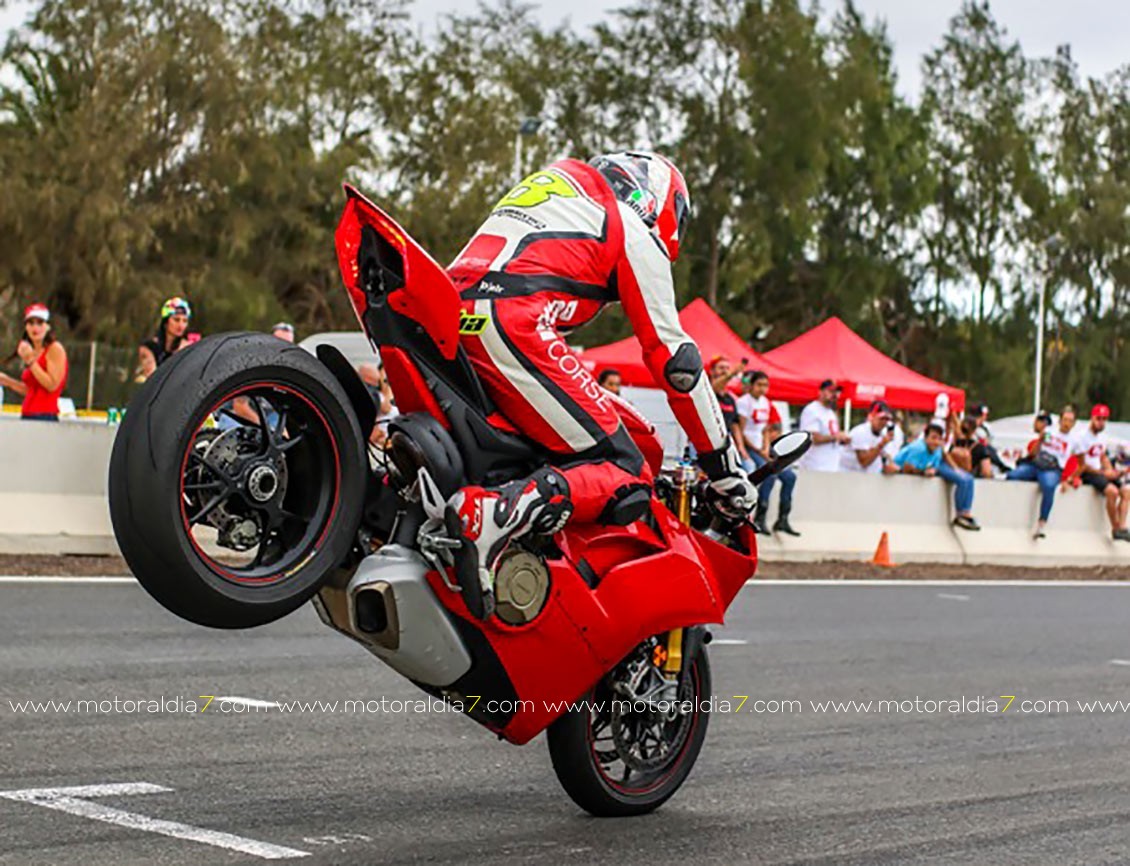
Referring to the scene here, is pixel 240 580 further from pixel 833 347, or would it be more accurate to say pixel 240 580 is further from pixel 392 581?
pixel 833 347

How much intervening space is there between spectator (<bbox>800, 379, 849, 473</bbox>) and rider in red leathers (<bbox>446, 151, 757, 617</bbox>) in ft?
43.0

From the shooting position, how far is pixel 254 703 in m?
8.08

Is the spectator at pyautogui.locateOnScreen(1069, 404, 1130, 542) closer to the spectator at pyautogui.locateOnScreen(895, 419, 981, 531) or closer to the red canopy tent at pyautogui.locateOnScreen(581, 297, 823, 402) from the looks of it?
the spectator at pyautogui.locateOnScreen(895, 419, 981, 531)

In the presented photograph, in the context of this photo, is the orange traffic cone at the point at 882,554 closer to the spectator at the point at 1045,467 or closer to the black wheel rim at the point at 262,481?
the spectator at the point at 1045,467

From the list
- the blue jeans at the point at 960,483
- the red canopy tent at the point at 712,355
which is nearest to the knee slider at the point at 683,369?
the blue jeans at the point at 960,483

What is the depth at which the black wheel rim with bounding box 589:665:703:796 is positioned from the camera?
20.1 feet

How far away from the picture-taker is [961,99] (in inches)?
2452

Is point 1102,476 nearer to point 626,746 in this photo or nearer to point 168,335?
point 168,335

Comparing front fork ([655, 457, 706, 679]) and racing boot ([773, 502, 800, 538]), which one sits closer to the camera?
front fork ([655, 457, 706, 679])

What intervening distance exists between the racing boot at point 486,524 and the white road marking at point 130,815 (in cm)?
88

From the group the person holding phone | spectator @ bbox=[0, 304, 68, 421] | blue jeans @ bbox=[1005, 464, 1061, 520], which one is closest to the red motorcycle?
the person holding phone

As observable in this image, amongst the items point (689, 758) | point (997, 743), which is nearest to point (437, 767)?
point (689, 758)

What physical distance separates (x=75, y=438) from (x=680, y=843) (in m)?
8.90

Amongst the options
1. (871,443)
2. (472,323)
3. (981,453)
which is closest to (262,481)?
→ (472,323)
